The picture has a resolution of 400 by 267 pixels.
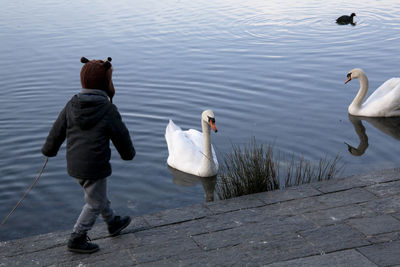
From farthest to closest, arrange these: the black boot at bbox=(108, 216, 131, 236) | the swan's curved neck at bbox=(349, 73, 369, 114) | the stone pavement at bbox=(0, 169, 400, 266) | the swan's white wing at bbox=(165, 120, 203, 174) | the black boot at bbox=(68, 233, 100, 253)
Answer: the swan's curved neck at bbox=(349, 73, 369, 114) → the swan's white wing at bbox=(165, 120, 203, 174) → the black boot at bbox=(108, 216, 131, 236) → the black boot at bbox=(68, 233, 100, 253) → the stone pavement at bbox=(0, 169, 400, 266)

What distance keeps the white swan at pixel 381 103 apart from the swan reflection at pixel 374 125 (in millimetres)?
97

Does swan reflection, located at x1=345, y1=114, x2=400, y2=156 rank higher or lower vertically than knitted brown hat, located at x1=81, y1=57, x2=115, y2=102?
lower

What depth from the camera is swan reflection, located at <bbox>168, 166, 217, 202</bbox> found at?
8684 millimetres

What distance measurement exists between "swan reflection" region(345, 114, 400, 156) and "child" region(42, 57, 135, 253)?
5766 millimetres

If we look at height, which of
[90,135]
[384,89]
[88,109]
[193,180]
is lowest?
[193,180]

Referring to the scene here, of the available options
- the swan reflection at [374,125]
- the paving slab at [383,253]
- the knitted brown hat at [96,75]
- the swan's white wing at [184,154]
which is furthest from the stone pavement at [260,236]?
the swan reflection at [374,125]

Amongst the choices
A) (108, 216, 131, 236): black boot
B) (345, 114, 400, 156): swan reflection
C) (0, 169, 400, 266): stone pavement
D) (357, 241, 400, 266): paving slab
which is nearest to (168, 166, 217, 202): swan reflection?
(0, 169, 400, 266): stone pavement

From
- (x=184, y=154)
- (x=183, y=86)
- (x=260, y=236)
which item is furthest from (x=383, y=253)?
(x=183, y=86)

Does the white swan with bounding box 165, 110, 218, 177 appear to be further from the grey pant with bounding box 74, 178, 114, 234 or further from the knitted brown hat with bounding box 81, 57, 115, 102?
the knitted brown hat with bounding box 81, 57, 115, 102

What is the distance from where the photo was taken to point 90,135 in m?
4.98

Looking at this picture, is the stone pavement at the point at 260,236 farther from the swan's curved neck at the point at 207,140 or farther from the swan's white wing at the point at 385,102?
the swan's white wing at the point at 385,102

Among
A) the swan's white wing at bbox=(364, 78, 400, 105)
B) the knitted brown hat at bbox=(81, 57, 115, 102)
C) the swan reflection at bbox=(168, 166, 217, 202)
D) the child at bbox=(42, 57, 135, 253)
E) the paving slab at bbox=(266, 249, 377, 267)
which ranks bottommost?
the swan reflection at bbox=(168, 166, 217, 202)

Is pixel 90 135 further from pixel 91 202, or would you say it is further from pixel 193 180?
pixel 193 180

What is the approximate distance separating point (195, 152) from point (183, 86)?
4694mm
